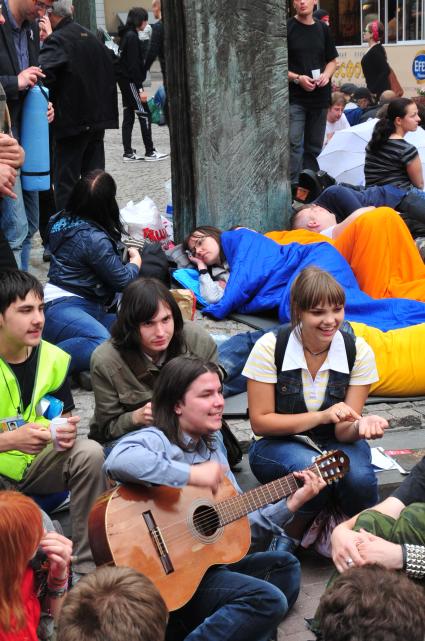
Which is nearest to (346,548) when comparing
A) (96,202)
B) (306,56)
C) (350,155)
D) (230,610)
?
(230,610)

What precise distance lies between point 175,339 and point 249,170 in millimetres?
3092

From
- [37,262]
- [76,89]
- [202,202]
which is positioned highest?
[76,89]

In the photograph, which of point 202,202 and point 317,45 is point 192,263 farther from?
point 317,45

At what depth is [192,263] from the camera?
6.67 meters

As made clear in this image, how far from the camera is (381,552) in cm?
292

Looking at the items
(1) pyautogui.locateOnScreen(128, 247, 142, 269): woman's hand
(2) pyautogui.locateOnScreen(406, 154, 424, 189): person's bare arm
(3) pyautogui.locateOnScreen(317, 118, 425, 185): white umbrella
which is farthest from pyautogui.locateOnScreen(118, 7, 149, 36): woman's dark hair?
(1) pyautogui.locateOnScreen(128, 247, 142, 269): woman's hand

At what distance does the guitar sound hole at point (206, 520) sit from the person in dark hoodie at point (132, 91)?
956cm

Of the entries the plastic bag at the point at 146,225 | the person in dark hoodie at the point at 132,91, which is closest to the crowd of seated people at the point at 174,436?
the plastic bag at the point at 146,225

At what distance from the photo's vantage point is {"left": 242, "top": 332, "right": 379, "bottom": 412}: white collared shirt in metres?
4.21

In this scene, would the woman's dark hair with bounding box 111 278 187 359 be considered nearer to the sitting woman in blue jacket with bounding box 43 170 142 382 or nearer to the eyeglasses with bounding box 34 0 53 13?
the sitting woman in blue jacket with bounding box 43 170 142 382

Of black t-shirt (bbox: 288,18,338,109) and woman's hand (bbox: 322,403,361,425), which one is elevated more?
black t-shirt (bbox: 288,18,338,109)

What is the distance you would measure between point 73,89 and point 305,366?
382 centimetres

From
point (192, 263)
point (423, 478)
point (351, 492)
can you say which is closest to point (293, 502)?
point (351, 492)

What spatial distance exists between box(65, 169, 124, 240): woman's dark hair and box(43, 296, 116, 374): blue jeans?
450 mm
